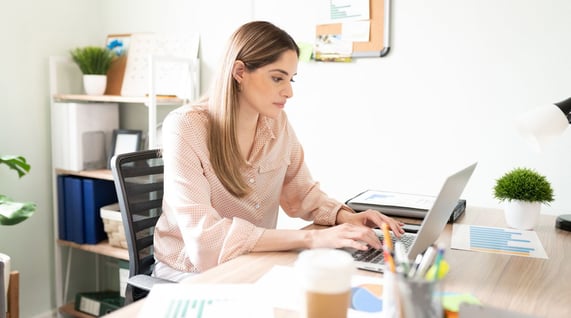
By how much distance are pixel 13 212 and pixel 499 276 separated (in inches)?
61.5

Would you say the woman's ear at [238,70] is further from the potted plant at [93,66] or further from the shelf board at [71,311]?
the shelf board at [71,311]

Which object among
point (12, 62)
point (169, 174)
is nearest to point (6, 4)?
point (12, 62)

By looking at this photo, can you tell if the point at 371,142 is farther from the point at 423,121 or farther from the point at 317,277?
the point at 317,277

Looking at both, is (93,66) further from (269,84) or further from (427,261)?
(427,261)

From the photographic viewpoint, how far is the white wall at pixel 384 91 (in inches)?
70.1

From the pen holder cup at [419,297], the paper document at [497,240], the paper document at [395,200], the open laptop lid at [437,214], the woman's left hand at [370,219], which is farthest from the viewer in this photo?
the paper document at [395,200]

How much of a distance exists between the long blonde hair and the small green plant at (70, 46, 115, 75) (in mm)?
1259

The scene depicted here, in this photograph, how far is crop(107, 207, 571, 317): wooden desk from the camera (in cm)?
89

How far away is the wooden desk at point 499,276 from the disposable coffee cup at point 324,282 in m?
0.12

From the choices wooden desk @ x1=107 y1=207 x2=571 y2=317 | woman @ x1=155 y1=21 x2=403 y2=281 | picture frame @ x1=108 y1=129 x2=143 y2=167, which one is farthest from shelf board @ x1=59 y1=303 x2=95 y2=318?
wooden desk @ x1=107 y1=207 x2=571 y2=317

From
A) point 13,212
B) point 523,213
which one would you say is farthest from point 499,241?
point 13,212

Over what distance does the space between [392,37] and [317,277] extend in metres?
1.49

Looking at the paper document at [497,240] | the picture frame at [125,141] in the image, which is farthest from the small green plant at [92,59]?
the paper document at [497,240]

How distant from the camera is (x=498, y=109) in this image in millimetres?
1836
